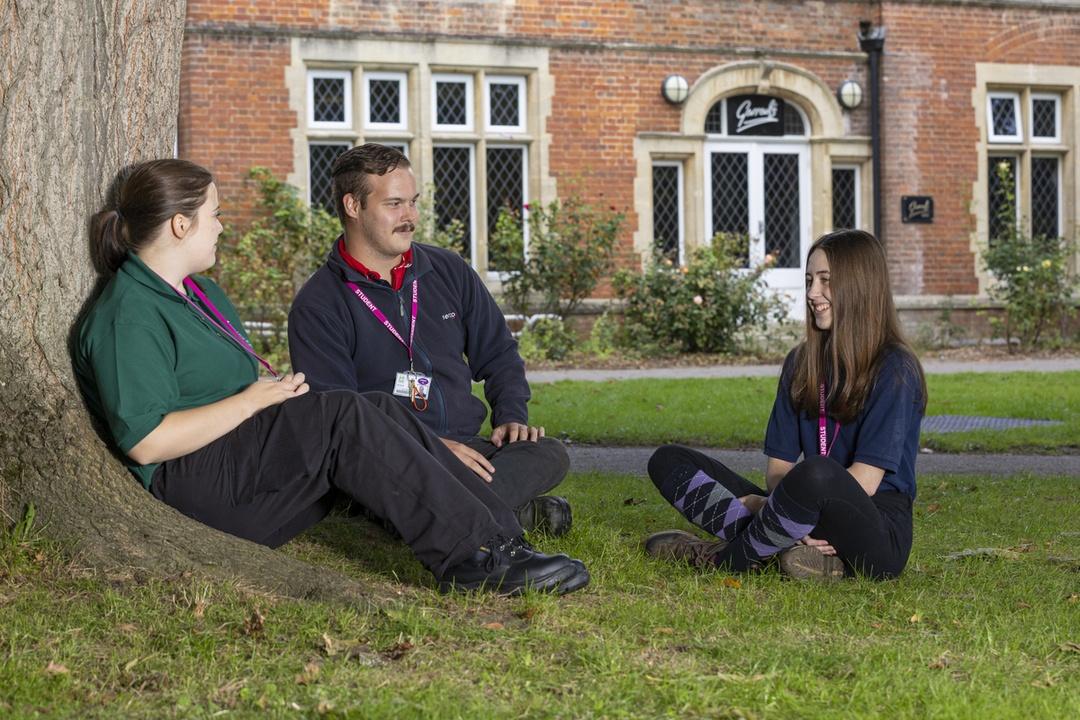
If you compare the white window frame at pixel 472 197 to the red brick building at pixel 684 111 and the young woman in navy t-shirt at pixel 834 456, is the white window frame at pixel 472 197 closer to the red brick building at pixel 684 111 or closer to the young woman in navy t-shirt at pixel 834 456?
the red brick building at pixel 684 111

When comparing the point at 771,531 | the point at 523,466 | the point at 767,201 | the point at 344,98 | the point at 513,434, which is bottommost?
the point at 771,531

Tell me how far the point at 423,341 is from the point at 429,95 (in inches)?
458

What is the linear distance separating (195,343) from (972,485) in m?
4.36

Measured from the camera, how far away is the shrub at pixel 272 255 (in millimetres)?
15406

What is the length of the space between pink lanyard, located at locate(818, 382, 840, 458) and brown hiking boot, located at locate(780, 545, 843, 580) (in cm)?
39

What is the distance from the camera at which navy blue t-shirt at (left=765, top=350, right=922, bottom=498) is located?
477 cm

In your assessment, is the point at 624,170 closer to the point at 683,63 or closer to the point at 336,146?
the point at 683,63

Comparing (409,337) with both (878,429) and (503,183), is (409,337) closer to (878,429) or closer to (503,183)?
(878,429)

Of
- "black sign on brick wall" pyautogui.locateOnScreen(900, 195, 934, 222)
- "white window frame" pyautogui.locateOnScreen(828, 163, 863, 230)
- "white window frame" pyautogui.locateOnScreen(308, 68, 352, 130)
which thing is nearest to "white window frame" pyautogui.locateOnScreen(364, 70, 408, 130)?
"white window frame" pyautogui.locateOnScreen(308, 68, 352, 130)

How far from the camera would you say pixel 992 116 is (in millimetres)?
18906

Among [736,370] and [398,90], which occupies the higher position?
[398,90]

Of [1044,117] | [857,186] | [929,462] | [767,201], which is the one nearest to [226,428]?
[929,462]

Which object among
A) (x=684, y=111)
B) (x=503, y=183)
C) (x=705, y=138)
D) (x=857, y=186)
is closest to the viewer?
(x=503, y=183)

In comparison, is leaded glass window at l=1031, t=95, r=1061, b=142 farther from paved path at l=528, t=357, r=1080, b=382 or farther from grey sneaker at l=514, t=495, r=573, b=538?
grey sneaker at l=514, t=495, r=573, b=538
